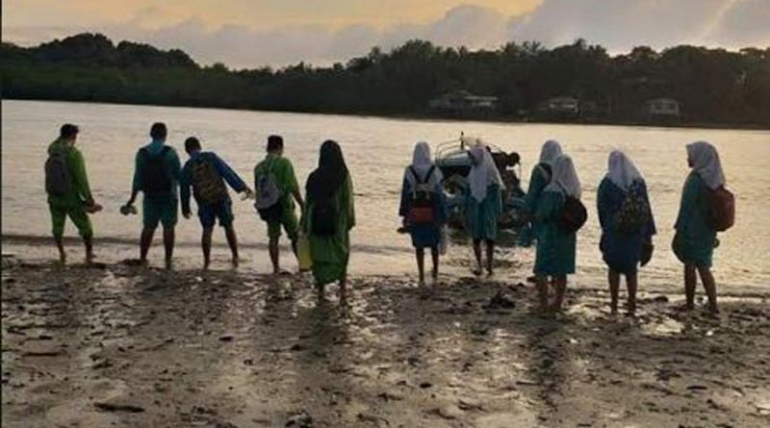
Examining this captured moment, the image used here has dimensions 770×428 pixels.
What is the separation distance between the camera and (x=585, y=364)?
26.9ft

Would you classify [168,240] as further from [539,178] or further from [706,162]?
[706,162]

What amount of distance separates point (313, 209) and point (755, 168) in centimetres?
4992

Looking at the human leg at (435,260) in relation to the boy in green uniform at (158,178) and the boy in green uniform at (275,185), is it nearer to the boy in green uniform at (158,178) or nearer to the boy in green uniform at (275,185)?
the boy in green uniform at (275,185)

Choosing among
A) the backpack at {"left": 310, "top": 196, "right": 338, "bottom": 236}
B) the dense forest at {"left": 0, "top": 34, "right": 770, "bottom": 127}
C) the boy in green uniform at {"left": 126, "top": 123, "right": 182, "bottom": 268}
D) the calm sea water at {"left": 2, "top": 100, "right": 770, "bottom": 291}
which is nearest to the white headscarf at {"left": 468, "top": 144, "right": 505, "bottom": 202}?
the calm sea water at {"left": 2, "top": 100, "right": 770, "bottom": 291}

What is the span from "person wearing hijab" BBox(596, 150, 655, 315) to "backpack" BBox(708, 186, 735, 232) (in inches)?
25.4

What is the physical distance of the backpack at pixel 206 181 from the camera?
12125 millimetres

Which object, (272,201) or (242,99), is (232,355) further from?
(242,99)

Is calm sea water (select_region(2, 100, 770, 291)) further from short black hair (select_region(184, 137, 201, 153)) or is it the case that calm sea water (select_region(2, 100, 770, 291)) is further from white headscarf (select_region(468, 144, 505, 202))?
short black hair (select_region(184, 137, 201, 153))

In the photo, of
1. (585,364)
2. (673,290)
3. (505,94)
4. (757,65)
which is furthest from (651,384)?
(505,94)

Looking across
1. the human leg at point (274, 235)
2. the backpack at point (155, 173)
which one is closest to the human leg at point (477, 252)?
the human leg at point (274, 235)

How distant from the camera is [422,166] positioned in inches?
460

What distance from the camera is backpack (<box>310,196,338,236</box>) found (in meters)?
10.0

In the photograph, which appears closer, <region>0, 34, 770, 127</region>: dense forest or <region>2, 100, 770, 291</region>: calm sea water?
<region>2, 100, 770, 291</region>: calm sea water

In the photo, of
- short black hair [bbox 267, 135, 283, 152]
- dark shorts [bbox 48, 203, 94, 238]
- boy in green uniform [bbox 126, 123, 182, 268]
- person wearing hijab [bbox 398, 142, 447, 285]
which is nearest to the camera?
short black hair [bbox 267, 135, 283, 152]
